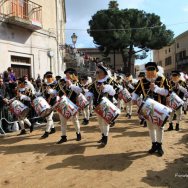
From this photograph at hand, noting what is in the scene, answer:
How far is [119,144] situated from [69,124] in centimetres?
409

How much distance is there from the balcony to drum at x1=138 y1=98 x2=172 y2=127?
10.5 meters

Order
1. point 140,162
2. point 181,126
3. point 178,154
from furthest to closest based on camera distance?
1. point 181,126
2. point 178,154
3. point 140,162

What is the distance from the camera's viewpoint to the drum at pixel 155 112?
23.1 feet

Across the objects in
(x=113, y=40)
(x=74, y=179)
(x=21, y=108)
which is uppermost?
(x=113, y=40)

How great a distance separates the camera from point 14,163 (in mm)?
7594

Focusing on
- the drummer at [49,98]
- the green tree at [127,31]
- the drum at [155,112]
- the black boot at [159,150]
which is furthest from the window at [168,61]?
the drum at [155,112]

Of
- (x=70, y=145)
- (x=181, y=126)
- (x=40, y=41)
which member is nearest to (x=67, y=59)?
(x=40, y=41)

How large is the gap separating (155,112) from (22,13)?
40.4 ft

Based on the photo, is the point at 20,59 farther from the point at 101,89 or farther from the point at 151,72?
the point at 151,72

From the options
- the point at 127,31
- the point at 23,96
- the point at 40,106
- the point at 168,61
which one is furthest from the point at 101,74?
the point at 168,61

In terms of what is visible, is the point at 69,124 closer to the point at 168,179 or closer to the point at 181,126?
the point at 181,126

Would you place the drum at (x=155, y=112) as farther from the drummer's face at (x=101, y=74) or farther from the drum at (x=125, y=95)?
the drum at (x=125, y=95)

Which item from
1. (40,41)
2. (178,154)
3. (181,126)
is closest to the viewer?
(178,154)

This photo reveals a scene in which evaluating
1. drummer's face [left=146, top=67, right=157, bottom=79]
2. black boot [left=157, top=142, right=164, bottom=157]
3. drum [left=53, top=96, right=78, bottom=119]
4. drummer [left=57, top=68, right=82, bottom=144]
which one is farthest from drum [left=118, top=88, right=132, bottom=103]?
black boot [left=157, top=142, right=164, bottom=157]
